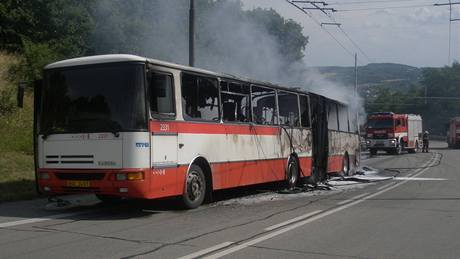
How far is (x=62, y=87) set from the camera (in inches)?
424

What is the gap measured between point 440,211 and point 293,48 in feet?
92.2

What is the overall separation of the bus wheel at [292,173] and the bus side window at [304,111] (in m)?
1.41

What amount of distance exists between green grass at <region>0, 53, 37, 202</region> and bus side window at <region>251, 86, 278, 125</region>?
5.30 m

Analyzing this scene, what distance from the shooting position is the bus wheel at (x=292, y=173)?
1605cm

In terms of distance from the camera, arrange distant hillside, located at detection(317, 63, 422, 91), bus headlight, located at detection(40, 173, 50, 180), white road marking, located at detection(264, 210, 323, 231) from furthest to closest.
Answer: distant hillside, located at detection(317, 63, 422, 91) → bus headlight, located at detection(40, 173, 50, 180) → white road marking, located at detection(264, 210, 323, 231)

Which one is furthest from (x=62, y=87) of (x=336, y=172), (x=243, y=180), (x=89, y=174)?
(x=336, y=172)

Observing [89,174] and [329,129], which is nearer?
[89,174]

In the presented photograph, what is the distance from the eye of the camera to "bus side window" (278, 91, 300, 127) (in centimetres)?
1574

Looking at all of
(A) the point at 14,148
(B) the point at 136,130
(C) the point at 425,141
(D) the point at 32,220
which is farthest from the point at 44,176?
(C) the point at 425,141

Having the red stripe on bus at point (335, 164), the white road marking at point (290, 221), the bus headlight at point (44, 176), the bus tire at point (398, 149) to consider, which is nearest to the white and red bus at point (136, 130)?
the bus headlight at point (44, 176)

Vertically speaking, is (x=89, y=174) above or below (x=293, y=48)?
below

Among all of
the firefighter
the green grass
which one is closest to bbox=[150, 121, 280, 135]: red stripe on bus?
the green grass

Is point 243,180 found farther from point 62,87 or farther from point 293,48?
point 293,48

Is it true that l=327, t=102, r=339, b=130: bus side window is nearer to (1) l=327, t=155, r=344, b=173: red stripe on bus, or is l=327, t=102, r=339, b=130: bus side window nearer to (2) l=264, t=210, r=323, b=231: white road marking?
(1) l=327, t=155, r=344, b=173: red stripe on bus
